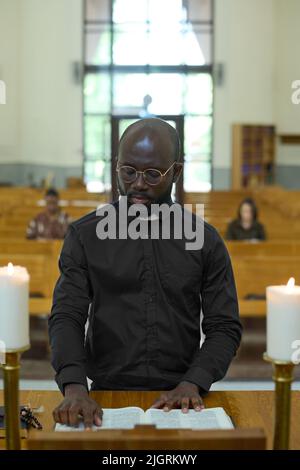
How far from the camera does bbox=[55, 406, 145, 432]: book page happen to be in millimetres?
1657

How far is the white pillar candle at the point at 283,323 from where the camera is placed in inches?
51.1

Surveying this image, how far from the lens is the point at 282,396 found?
131 centimetres

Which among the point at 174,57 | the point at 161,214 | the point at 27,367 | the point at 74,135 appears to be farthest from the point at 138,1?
the point at 161,214

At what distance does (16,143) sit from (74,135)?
5.69ft

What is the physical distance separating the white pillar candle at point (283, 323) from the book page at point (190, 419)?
406 mm

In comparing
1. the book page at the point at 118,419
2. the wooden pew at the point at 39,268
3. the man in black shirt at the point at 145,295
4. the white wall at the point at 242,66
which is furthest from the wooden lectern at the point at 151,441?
the white wall at the point at 242,66

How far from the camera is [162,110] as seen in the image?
19047 mm

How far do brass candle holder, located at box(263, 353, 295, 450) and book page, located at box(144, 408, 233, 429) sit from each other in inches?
13.2

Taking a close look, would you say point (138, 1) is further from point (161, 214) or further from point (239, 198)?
point (161, 214)

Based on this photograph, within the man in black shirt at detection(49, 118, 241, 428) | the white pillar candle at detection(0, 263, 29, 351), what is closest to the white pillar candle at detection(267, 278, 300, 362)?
the white pillar candle at detection(0, 263, 29, 351)

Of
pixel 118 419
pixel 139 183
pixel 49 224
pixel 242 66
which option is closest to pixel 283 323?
pixel 118 419

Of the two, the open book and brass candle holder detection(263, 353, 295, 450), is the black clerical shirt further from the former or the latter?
brass candle holder detection(263, 353, 295, 450)

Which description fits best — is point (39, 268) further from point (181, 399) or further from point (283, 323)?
point (283, 323)

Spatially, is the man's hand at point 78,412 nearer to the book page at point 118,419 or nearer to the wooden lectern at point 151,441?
the book page at point 118,419
